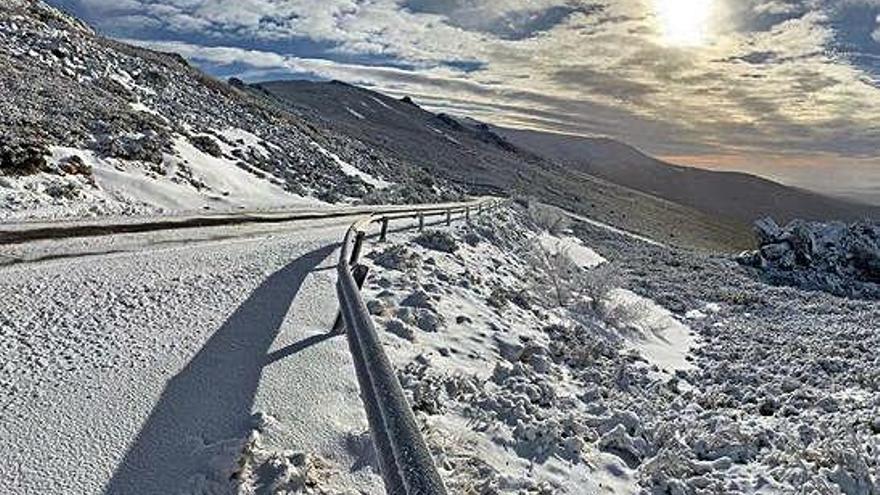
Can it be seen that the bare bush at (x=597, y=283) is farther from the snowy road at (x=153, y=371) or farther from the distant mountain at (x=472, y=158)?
the distant mountain at (x=472, y=158)

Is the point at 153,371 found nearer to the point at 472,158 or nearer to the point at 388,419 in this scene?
the point at 388,419

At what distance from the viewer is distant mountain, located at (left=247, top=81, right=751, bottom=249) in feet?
312

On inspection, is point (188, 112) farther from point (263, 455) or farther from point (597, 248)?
point (263, 455)

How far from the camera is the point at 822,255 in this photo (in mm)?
46875

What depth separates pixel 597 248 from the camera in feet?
136

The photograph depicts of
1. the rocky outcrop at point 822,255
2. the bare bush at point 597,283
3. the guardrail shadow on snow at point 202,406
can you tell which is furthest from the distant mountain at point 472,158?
the guardrail shadow on snow at point 202,406

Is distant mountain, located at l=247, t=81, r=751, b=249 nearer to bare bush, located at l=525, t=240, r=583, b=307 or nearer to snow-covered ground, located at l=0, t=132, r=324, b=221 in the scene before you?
snow-covered ground, located at l=0, t=132, r=324, b=221

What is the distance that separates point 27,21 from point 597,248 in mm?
36084

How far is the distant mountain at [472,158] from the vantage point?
95125 mm

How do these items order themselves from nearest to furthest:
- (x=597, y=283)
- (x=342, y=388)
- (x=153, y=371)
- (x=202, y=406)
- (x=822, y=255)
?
(x=202, y=406) → (x=153, y=371) → (x=342, y=388) → (x=597, y=283) → (x=822, y=255)

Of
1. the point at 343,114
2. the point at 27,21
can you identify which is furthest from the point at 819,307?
the point at 343,114

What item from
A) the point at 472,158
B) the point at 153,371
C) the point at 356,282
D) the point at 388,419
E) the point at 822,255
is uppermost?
the point at 388,419

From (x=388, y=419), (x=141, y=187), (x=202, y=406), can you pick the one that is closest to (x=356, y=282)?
(x=202, y=406)

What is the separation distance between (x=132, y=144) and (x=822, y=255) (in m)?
43.5
